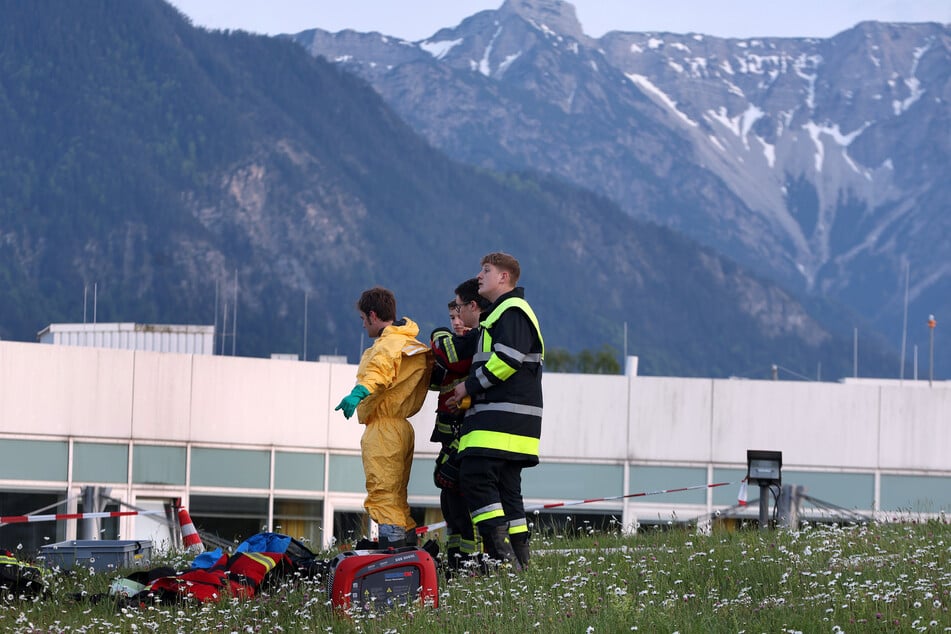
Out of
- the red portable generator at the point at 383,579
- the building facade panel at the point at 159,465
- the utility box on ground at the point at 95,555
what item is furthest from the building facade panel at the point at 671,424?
the red portable generator at the point at 383,579

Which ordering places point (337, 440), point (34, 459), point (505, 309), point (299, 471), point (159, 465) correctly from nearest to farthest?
point (505, 309), point (34, 459), point (159, 465), point (299, 471), point (337, 440)

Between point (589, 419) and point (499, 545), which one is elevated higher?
point (589, 419)

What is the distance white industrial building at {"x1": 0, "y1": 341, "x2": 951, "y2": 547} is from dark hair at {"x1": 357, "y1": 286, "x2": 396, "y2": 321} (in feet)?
67.4

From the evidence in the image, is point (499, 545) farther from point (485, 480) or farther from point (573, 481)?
point (573, 481)

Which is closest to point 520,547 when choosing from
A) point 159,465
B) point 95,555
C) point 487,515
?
point 487,515

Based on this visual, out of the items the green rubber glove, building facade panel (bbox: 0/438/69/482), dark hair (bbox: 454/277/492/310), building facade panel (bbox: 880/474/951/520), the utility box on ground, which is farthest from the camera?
building facade panel (bbox: 880/474/951/520)

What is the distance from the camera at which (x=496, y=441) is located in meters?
9.17

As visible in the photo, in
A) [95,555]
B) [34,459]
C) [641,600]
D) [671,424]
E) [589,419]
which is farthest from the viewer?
[589,419]

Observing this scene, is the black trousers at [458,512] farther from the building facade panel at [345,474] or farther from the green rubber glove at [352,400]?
the building facade panel at [345,474]

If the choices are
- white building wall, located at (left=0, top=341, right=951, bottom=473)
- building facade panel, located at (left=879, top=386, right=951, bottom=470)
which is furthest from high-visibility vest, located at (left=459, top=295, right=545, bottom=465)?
building facade panel, located at (left=879, top=386, right=951, bottom=470)

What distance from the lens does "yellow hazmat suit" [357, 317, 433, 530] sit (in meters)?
9.53

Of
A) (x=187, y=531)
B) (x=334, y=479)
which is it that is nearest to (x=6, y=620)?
(x=187, y=531)

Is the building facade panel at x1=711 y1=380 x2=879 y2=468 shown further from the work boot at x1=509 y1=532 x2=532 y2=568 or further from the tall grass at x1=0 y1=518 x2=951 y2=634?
the work boot at x1=509 y1=532 x2=532 y2=568

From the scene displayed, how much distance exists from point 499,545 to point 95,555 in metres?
3.39
